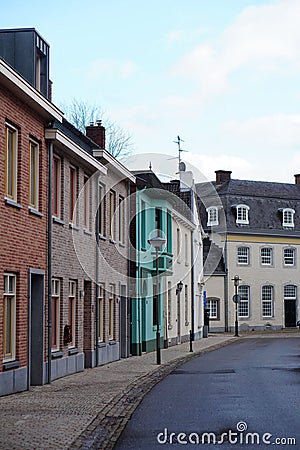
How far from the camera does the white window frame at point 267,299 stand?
65125mm

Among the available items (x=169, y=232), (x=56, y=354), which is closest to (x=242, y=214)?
(x=169, y=232)

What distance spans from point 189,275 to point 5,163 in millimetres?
30456

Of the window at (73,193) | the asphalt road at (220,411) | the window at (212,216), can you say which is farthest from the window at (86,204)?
the window at (212,216)

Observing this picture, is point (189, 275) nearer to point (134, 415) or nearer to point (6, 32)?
point (6, 32)

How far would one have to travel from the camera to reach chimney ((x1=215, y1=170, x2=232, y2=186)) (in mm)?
69250

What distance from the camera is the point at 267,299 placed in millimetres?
65438

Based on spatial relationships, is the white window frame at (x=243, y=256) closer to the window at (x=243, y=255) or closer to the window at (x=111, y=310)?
the window at (x=243, y=255)

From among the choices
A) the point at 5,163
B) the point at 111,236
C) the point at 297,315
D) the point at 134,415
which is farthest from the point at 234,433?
the point at 297,315

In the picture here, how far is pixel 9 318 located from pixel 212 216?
50.5 meters

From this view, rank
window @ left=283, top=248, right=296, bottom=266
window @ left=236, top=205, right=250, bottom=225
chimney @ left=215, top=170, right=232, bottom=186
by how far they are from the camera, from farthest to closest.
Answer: chimney @ left=215, top=170, right=232, bottom=186
window @ left=283, top=248, right=296, bottom=266
window @ left=236, top=205, right=250, bottom=225

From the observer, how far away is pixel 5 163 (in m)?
16.9

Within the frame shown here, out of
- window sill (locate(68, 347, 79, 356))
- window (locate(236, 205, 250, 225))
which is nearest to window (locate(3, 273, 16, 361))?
window sill (locate(68, 347, 79, 356))

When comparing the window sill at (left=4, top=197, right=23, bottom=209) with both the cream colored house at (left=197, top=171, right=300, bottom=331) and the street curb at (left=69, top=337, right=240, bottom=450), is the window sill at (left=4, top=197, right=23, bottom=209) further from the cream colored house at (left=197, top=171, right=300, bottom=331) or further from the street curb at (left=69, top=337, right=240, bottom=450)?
the cream colored house at (left=197, top=171, right=300, bottom=331)

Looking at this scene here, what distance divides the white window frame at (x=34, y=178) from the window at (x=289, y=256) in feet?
160
